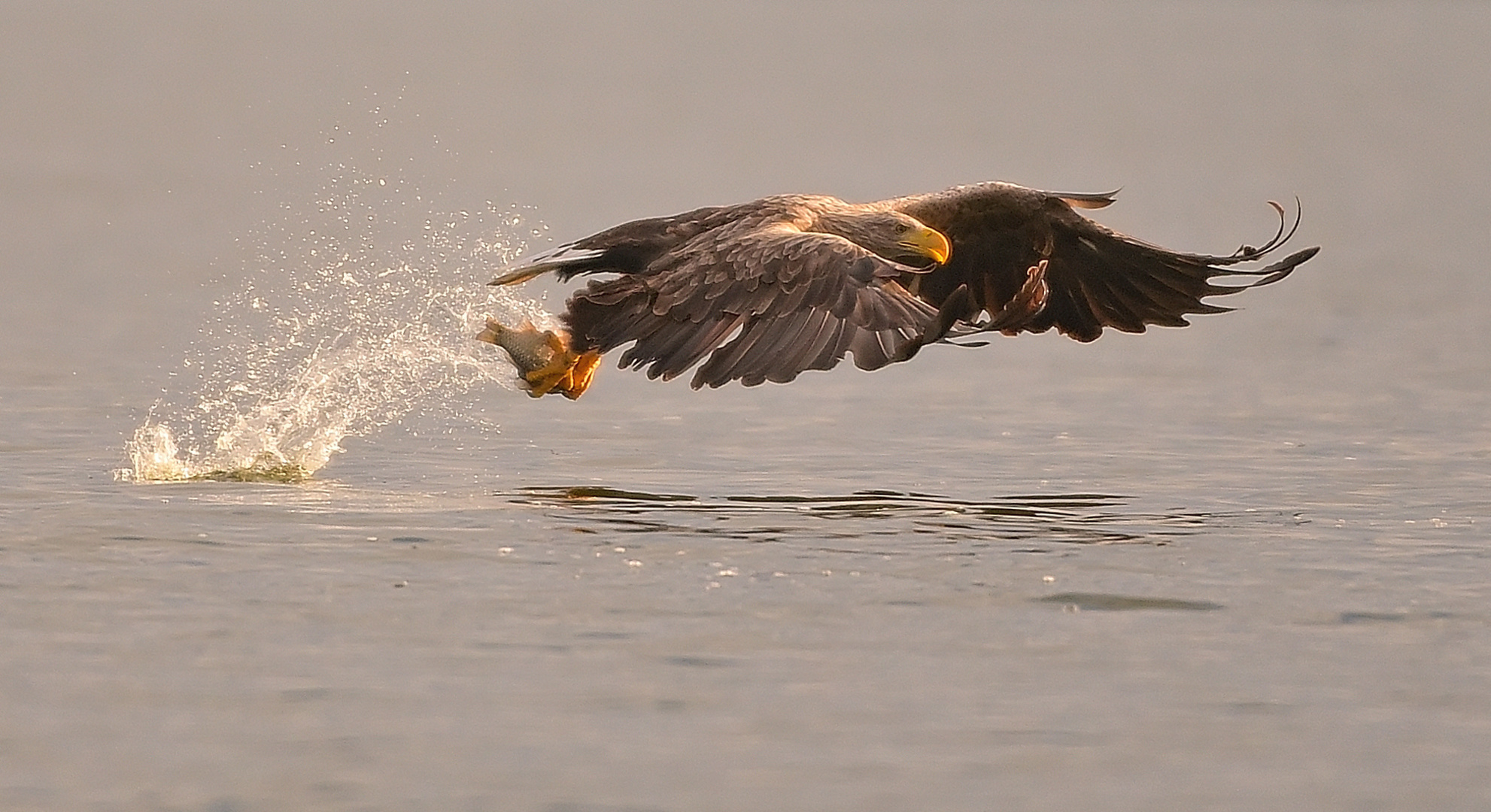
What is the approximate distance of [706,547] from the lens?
366 inches

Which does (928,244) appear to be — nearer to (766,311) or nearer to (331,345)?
(766,311)

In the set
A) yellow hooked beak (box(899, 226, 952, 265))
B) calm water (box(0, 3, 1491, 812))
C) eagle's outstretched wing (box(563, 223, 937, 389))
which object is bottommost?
calm water (box(0, 3, 1491, 812))

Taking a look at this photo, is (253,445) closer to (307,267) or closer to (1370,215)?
(307,267)

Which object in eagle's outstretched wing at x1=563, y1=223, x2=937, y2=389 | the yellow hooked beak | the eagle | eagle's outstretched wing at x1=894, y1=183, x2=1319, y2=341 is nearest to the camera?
eagle's outstretched wing at x1=563, y1=223, x2=937, y2=389

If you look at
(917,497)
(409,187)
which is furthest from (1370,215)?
(917,497)


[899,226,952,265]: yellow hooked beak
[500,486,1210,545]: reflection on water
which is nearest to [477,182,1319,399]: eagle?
[899,226,952,265]: yellow hooked beak

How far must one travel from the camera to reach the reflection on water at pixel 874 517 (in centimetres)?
967

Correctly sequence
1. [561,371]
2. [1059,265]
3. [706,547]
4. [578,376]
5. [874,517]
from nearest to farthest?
[706,547]
[874,517]
[561,371]
[578,376]
[1059,265]

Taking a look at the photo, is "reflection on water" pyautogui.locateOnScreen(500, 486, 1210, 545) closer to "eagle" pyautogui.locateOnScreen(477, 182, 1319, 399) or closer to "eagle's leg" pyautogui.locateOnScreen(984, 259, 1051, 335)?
"eagle" pyautogui.locateOnScreen(477, 182, 1319, 399)

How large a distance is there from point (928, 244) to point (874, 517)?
3.25 ft

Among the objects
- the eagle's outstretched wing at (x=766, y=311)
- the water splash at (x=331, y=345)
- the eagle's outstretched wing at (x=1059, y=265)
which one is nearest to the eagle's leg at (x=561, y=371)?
the water splash at (x=331, y=345)

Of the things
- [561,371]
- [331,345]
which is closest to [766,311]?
[561,371]

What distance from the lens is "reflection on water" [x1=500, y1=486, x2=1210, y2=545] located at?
9.67m

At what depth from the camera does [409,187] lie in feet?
91.5
